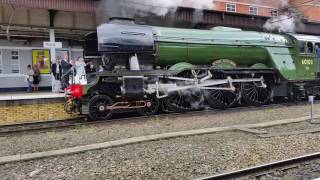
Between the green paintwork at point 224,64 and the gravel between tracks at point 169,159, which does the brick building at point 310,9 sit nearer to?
the green paintwork at point 224,64

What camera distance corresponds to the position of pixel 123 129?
9375 millimetres

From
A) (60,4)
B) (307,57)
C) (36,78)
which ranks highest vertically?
(60,4)

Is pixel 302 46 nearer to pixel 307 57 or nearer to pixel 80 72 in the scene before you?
pixel 307 57

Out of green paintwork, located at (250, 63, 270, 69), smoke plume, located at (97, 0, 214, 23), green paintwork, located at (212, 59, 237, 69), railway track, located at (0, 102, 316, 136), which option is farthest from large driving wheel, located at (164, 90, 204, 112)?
smoke plume, located at (97, 0, 214, 23)

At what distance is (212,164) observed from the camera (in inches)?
241

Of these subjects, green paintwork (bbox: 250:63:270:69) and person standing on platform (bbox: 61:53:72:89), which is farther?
green paintwork (bbox: 250:63:270:69)

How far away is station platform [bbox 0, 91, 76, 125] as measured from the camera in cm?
1164

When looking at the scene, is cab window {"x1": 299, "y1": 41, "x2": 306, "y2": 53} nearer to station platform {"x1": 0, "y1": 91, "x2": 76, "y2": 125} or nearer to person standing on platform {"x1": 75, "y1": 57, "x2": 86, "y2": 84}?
person standing on platform {"x1": 75, "y1": 57, "x2": 86, "y2": 84}

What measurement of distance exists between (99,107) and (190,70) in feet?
10.5

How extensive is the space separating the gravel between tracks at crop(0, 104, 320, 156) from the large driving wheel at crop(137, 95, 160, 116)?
68 centimetres

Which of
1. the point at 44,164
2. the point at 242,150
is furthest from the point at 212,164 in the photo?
the point at 44,164

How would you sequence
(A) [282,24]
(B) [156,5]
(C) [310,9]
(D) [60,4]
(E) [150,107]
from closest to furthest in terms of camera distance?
(E) [150,107]
(B) [156,5]
(D) [60,4]
(A) [282,24]
(C) [310,9]

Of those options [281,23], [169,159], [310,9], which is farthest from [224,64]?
[310,9]

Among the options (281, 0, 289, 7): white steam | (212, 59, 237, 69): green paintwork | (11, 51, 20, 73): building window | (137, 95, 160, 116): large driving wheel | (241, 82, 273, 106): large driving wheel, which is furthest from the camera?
(281, 0, 289, 7): white steam
